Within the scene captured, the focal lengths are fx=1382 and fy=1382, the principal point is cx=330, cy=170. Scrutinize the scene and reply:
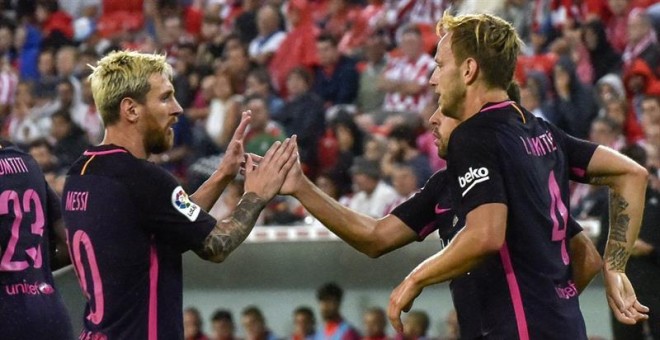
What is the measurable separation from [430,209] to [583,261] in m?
0.66

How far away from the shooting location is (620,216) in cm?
532

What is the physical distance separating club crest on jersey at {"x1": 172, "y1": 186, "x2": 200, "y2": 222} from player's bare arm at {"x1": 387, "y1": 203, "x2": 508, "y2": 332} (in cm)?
94

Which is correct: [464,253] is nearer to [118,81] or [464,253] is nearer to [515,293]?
[515,293]

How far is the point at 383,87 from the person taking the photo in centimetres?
1294

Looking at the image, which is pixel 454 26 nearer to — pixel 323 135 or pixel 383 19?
pixel 323 135

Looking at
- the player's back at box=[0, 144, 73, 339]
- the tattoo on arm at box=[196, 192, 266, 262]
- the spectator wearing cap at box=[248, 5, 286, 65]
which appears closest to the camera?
the tattoo on arm at box=[196, 192, 266, 262]

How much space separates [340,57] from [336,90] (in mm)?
353

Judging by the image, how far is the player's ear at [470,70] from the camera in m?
4.82

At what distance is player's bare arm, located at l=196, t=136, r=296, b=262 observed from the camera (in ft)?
17.0

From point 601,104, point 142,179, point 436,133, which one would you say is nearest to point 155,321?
point 142,179

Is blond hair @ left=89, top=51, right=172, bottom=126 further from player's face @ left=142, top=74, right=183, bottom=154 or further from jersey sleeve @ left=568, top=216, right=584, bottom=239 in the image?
jersey sleeve @ left=568, top=216, right=584, bottom=239

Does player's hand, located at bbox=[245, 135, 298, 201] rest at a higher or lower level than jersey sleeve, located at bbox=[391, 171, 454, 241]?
higher

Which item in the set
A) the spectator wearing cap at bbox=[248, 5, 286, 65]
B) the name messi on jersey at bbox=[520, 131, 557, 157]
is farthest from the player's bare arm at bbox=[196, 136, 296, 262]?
the spectator wearing cap at bbox=[248, 5, 286, 65]

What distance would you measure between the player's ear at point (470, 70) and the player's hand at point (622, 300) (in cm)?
98
